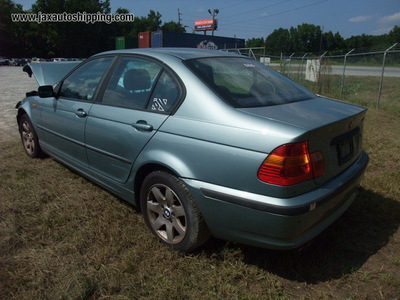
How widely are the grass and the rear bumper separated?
33 centimetres

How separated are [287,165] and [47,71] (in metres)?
4.45

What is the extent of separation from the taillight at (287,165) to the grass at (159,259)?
2.49ft

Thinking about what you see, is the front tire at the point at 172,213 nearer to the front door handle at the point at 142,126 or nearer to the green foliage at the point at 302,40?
the front door handle at the point at 142,126

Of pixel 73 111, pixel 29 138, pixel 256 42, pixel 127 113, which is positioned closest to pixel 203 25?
pixel 256 42

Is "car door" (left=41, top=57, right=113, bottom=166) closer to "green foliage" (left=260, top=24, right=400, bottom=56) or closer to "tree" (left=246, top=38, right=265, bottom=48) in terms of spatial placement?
"green foliage" (left=260, top=24, right=400, bottom=56)

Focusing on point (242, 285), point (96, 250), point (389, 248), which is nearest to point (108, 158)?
point (96, 250)

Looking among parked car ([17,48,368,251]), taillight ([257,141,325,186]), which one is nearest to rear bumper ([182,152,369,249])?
parked car ([17,48,368,251])

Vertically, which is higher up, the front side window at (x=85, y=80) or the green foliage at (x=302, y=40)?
the green foliage at (x=302, y=40)

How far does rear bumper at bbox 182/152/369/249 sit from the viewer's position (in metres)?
1.90

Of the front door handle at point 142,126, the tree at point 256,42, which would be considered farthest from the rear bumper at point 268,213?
the tree at point 256,42

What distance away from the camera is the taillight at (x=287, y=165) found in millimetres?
1872

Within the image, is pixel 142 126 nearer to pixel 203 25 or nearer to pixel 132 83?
pixel 132 83

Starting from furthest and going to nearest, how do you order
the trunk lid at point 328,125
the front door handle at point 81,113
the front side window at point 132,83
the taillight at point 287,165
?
1. the front door handle at point 81,113
2. the front side window at point 132,83
3. the trunk lid at point 328,125
4. the taillight at point 287,165

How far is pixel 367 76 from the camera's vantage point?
17.6 meters
